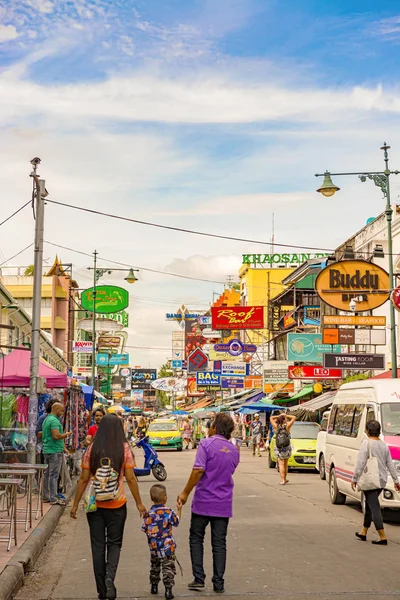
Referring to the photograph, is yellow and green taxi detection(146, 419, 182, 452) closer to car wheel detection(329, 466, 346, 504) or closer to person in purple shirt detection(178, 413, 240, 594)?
car wheel detection(329, 466, 346, 504)

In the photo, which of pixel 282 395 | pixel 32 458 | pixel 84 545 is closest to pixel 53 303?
pixel 282 395

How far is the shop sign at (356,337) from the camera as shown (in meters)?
32.9

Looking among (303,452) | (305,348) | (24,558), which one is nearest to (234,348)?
(305,348)

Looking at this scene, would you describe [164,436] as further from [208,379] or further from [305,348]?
[208,379]

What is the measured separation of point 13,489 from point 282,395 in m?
41.6

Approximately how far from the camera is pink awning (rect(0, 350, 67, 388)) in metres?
18.8

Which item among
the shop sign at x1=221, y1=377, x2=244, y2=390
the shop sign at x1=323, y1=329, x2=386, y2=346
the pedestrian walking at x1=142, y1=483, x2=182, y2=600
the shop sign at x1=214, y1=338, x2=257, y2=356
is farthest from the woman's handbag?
the shop sign at x1=221, y1=377, x2=244, y2=390

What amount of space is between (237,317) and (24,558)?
2038 inches

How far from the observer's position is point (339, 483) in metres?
16.6

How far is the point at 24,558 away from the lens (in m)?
9.60

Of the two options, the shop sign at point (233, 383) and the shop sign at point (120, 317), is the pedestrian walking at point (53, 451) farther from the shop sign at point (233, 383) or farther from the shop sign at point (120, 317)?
the shop sign at point (120, 317)

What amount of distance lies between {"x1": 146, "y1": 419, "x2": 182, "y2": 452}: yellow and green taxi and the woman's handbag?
33768 millimetres

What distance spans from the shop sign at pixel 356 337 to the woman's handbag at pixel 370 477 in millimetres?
20931

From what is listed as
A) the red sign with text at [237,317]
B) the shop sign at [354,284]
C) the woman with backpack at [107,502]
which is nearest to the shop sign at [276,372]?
the red sign with text at [237,317]
